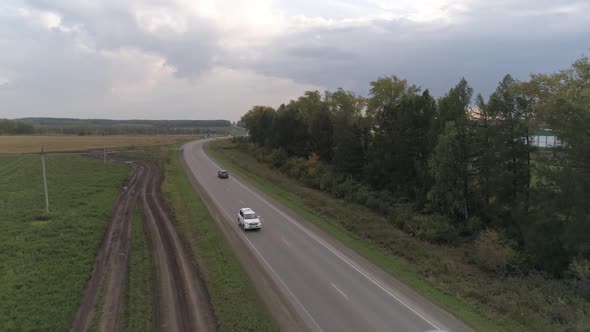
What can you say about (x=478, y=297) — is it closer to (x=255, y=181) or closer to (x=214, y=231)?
(x=214, y=231)

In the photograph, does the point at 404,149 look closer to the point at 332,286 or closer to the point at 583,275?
the point at 583,275

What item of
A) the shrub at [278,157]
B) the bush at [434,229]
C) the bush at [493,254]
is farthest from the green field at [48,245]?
the shrub at [278,157]

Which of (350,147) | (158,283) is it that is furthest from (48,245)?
(350,147)

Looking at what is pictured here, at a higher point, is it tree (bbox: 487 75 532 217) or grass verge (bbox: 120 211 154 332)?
tree (bbox: 487 75 532 217)

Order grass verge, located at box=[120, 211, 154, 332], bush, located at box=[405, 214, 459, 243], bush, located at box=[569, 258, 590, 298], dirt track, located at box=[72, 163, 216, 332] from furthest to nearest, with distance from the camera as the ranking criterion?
bush, located at box=[405, 214, 459, 243] < bush, located at box=[569, 258, 590, 298] < dirt track, located at box=[72, 163, 216, 332] < grass verge, located at box=[120, 211, 154, 332]

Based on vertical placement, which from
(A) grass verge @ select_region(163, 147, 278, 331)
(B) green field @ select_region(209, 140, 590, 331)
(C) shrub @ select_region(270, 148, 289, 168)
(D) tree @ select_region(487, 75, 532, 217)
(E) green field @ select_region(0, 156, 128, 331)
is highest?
(D) tree @ select_region(487, 75, 532, 217)

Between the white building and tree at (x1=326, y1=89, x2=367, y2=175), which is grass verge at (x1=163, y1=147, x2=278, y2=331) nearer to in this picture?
tree at (x1=326, y1=89, x2=367, y2=175)

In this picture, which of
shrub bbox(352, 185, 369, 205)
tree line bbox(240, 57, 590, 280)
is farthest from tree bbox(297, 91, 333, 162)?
shrub bbox(352, 185, 369, 205)

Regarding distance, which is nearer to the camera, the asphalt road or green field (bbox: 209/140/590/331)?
the asphalt road
